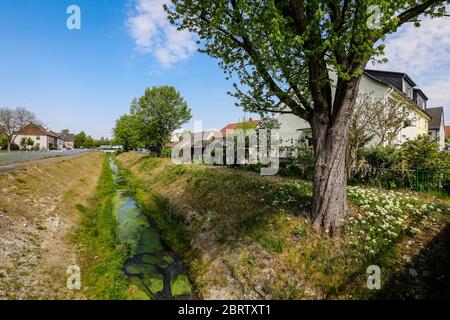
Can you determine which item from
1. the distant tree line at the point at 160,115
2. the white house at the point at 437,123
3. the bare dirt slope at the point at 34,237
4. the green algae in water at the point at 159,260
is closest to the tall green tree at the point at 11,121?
the distant tree line at the point at 160,115

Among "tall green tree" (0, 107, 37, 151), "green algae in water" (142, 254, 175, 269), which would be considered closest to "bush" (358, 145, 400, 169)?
"green algae in water" (142, 254, 175, 269)

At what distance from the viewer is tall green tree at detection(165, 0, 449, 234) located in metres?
6.73


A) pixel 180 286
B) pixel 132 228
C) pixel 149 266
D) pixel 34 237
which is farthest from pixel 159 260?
pixel 34 237

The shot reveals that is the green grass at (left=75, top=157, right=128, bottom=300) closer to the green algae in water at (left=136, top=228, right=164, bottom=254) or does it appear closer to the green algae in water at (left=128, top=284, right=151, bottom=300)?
the green algae in water at (left=128, top=284, right=151, bottom=300)

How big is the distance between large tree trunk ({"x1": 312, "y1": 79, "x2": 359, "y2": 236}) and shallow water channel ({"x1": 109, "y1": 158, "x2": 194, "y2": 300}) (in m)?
5.20

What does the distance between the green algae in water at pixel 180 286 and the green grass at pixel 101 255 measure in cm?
147

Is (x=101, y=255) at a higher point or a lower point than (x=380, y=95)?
lower

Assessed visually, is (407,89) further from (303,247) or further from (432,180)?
(303,247)

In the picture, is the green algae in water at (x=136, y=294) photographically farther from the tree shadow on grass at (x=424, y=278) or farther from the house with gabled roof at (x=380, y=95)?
the house with gabled roof at (x=380, y=95)

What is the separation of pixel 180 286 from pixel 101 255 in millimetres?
3886

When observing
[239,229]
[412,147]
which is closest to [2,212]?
[239,229]

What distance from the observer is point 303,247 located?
307 inches

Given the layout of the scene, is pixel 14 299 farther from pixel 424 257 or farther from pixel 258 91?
pixel 424 257
